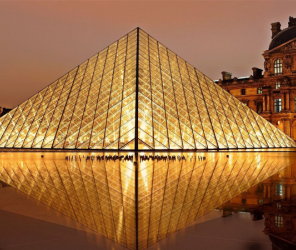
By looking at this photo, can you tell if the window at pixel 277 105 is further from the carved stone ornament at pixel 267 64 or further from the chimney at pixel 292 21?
the chimney at pixel 292 21

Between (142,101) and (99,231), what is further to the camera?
(142,101)

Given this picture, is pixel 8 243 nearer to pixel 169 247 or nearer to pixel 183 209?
pixel 169 247

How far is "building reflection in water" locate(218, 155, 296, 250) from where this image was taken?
15.2 feet

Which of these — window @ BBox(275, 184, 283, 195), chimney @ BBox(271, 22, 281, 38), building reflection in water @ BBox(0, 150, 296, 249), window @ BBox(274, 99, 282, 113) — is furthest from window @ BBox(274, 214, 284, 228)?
chimney @ BBox(271, 22, 281, 38)

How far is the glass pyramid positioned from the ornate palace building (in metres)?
18.9

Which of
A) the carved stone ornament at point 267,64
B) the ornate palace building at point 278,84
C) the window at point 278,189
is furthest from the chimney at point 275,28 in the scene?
the window at point 278,189

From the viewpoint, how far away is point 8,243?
4457mm

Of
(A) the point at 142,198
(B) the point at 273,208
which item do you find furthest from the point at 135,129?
(B) the point at 273,208

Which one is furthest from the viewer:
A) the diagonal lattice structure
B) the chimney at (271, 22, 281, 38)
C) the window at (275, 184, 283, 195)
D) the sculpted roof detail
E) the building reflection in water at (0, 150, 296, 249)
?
the chimney at (271, 22, 281, 38)

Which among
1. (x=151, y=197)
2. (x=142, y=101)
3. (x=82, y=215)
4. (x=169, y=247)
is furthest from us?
(x=142, y=101)

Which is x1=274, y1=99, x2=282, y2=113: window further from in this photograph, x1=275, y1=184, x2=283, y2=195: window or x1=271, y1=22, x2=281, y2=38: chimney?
x1=275, y1=184, x2=283, y2=195: window

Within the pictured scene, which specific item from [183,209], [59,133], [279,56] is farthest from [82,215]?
[279,56]

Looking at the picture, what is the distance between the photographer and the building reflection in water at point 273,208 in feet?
15.2

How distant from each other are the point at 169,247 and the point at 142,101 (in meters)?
19.8
